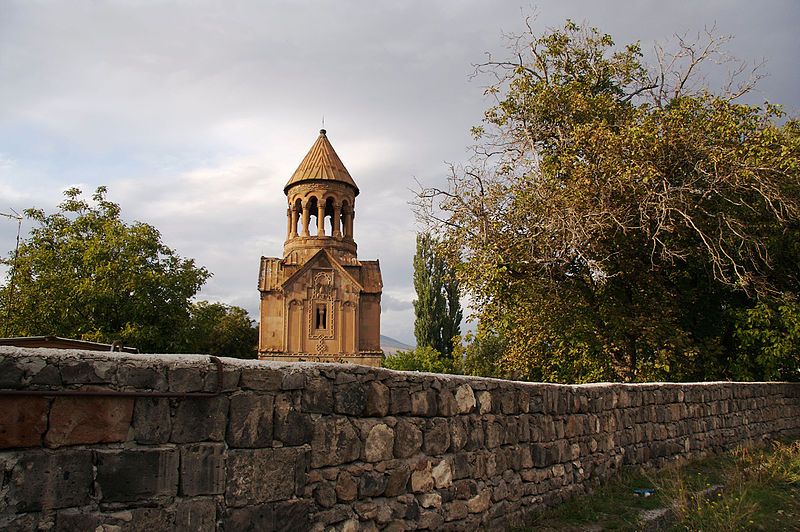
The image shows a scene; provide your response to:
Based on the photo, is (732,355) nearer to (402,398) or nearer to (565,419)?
(565,419)

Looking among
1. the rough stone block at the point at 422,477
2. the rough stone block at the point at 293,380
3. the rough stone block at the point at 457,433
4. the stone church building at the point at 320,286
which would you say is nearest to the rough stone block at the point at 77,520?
the rough stone block at the point at 293,380

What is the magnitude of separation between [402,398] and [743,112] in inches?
465

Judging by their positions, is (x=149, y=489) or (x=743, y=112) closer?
(x=149, y=489)

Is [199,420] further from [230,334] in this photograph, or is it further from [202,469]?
[230,334]

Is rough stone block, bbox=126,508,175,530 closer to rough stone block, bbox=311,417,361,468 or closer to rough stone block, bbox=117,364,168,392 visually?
rough stone block, bbox=117,364,168,392

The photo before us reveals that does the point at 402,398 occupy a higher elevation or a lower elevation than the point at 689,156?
lower

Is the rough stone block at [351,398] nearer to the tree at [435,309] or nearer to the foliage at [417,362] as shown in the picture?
the foliage at [417,362]

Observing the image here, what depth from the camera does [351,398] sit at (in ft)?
14.5

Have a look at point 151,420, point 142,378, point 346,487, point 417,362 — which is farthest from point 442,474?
point 417,362

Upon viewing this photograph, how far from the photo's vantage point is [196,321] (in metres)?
26.6

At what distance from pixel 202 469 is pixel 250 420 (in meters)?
0.39

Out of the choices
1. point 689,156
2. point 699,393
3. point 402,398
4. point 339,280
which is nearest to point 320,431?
point 402,398

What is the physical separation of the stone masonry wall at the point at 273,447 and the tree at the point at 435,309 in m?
31.6

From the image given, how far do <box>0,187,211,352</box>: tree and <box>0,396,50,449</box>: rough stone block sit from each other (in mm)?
20851
